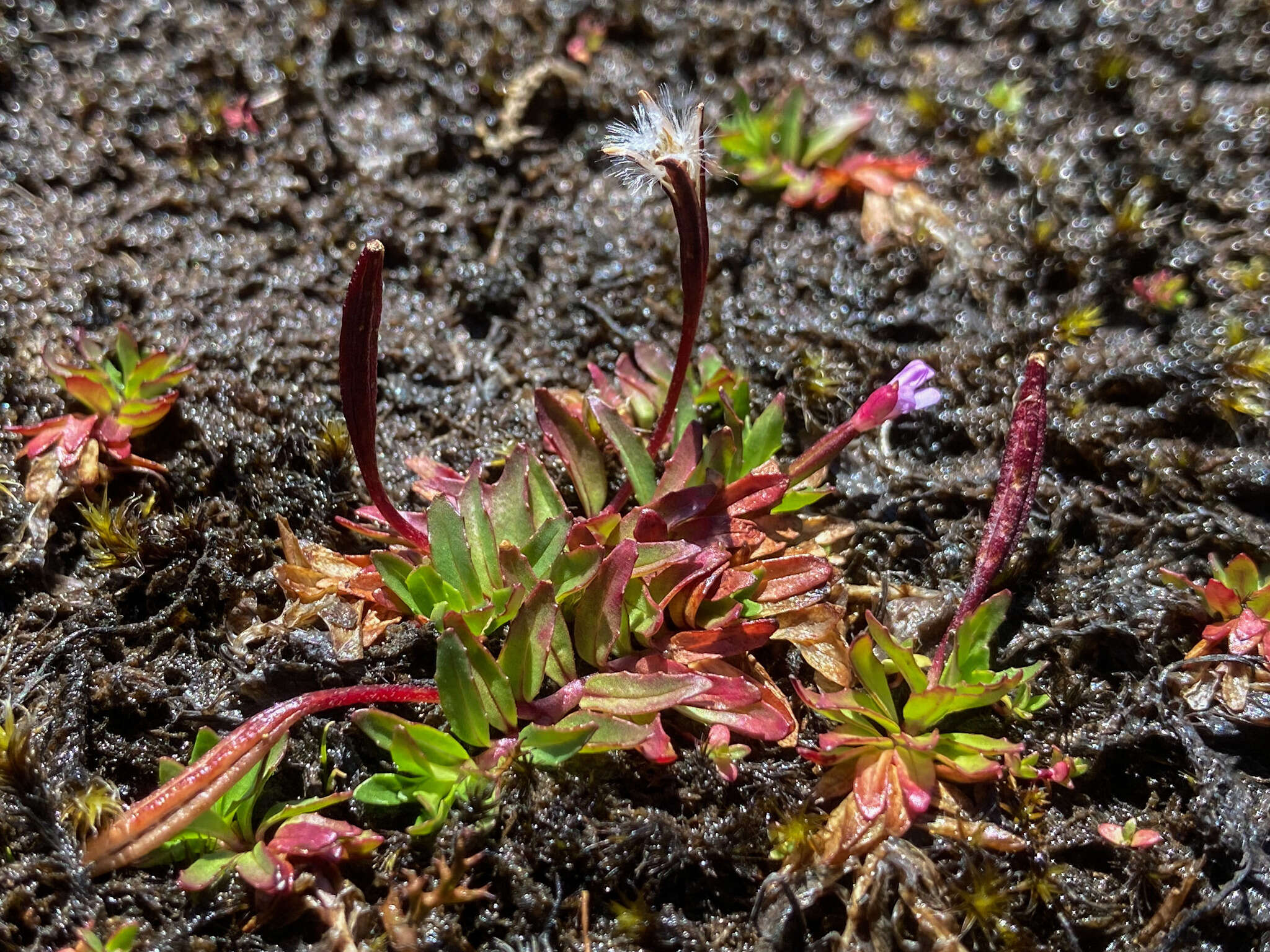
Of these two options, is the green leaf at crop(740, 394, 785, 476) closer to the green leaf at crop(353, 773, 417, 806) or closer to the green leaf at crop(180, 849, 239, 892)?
the green leaf at crop(353, 773, 417, 806)

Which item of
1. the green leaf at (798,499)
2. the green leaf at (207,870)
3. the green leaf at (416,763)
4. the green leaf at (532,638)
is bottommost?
the green leaf at (207,870)

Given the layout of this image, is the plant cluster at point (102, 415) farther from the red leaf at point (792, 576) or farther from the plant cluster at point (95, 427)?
the red leaf at point (792, 576)

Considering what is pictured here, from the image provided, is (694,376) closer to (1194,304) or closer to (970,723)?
(970,723)

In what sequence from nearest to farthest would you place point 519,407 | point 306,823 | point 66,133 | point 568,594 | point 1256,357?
point 306,823, point 568,594, point 1256,357, point 519,407, point 66,133

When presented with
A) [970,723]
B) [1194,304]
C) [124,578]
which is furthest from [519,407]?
[1194,304]

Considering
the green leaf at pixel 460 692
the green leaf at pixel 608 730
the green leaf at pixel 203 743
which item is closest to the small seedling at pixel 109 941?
the green leaf at pixel 203 743

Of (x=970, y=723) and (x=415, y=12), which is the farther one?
(x=415, y=12)

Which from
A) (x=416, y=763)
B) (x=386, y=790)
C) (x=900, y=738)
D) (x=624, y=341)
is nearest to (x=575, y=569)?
(x=416, y=763)
